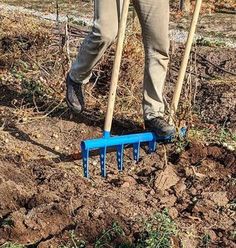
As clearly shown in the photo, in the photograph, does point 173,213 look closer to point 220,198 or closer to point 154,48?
point 220,198

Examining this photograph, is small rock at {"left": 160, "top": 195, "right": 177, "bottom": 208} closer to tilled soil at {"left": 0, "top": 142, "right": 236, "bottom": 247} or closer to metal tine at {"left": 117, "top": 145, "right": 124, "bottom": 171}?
tilled soil at {"left": 0, "top": 142, "right": 236, "bottom": 247}

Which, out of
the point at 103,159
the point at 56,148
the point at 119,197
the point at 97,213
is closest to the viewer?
the point at 97,213

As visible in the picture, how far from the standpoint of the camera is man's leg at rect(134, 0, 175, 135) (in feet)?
13.4

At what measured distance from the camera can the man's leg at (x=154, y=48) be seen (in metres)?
Result: 4.09

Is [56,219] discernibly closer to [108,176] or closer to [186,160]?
[108,176]

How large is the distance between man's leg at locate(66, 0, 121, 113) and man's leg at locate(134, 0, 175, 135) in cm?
19

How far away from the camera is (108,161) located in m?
4.34

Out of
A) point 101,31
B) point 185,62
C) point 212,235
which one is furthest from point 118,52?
point 212,235

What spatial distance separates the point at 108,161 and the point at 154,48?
0.80 metres

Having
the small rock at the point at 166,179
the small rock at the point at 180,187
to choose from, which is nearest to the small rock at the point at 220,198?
the small rock at the point at 180,187

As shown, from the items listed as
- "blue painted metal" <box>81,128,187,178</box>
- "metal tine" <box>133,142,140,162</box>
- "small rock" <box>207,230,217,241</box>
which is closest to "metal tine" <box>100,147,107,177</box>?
"blue painted metal" <box>81,128,187,178</box>

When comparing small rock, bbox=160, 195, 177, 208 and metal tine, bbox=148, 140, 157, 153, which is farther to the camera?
metal tine, bbox=148, 140, 157, 153

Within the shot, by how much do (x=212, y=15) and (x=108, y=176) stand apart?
522 centimetres

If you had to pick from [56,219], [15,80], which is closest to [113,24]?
[56,219]
